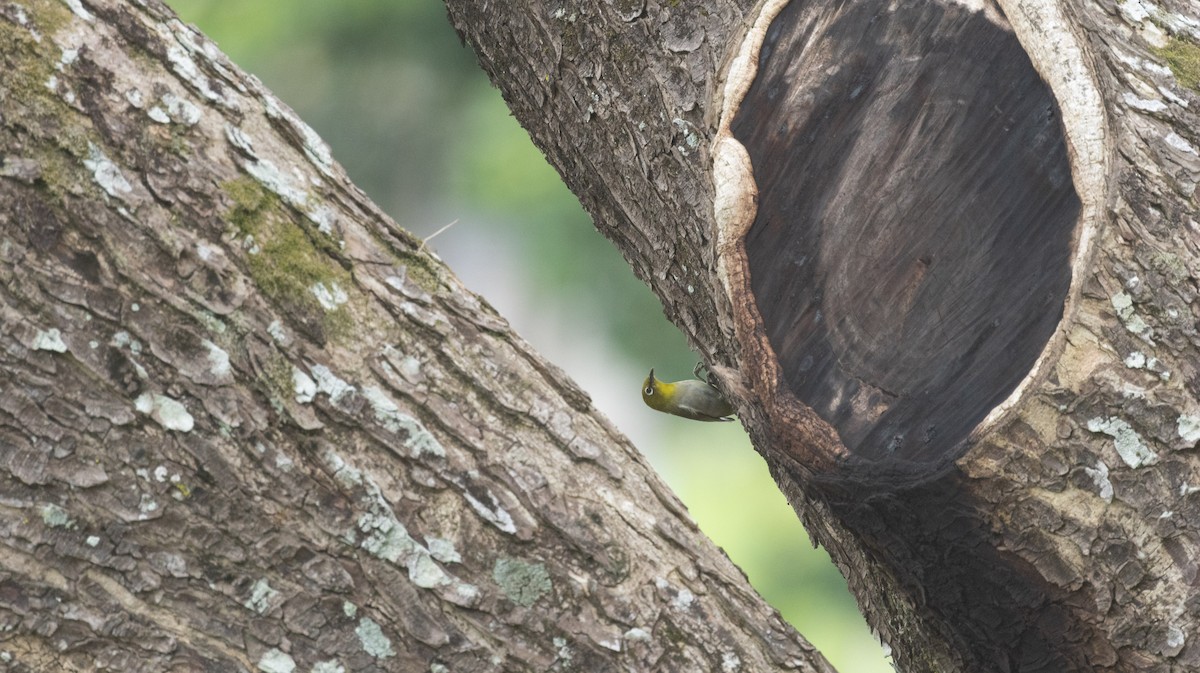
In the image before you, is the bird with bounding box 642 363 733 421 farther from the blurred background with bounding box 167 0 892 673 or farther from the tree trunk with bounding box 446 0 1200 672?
the blurred background with bounding box 167 0 892 673

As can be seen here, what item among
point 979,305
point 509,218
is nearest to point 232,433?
point 979,305

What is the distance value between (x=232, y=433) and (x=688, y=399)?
A: 87.8 inches

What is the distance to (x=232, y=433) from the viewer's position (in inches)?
45.3

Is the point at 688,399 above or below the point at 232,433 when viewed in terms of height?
above

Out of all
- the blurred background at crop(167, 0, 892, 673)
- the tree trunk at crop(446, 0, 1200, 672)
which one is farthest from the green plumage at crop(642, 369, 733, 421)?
the blurred background at crop(167, 0, 892, 673)

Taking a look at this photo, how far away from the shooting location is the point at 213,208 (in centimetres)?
117

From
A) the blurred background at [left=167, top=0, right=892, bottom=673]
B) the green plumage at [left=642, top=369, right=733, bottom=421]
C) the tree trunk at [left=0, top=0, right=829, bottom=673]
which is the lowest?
the tree trunk at [left=0, top=0, right=829, bottom=673]

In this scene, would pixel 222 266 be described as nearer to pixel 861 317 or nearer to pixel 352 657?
pixel 352 657

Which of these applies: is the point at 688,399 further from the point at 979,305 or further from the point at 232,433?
the point at 232,433

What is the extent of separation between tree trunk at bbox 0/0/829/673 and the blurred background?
15.8 ft

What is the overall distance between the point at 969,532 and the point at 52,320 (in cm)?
106

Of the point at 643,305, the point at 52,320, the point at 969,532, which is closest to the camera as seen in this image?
the point at 52,320

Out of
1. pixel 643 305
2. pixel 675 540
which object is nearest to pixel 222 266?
pixel 675 540

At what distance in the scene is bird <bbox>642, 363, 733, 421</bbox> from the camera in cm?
324
